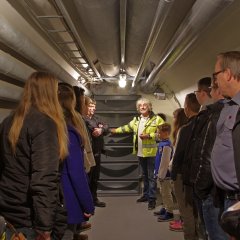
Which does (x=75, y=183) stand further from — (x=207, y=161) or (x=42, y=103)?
(x=207, y=161)

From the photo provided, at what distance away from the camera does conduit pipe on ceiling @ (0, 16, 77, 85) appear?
2223 millimetres

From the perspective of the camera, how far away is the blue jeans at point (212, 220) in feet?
6.88

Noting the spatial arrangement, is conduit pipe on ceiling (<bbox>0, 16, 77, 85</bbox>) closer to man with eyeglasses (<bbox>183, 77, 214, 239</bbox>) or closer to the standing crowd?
the standing crowd

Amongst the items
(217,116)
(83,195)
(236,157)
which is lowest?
(83,195)

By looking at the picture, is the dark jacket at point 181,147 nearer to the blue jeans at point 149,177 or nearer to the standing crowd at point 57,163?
the standing crowd at point 57,163

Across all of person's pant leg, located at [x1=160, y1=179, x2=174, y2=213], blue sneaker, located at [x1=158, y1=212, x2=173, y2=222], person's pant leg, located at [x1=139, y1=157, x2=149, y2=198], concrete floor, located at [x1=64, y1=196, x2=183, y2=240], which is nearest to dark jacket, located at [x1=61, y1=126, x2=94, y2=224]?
concrete floor, located at [x1=64, y1=196, x2=183, y2=240]

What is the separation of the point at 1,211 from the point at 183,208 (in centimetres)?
201

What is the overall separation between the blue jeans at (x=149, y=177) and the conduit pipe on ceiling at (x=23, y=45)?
7.43 feet

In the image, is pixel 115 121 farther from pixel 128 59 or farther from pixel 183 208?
pixel 183 208

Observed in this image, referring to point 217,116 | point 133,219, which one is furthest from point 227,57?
point 133,219

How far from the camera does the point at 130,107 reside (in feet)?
21.1

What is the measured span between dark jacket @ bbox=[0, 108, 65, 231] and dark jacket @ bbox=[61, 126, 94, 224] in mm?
459

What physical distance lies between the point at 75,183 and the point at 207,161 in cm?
86

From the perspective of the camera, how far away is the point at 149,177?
5.18 m
